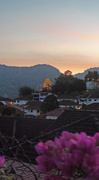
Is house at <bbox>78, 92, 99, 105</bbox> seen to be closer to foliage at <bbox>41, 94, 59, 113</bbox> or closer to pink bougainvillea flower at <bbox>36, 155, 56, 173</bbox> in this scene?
foliage at <bbox>41, 94, 59, 113</bbox>

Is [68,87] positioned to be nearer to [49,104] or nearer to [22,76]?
[49,104]

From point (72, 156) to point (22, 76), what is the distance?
555ft

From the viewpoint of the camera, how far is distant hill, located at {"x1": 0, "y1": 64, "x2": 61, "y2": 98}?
479 ft

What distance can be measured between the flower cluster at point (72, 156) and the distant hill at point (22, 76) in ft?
437

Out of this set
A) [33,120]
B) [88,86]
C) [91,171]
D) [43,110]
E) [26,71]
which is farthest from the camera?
[26,71]

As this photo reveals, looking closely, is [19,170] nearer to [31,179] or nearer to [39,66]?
[31,179]

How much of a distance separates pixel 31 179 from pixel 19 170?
410mm

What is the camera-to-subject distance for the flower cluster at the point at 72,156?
2.91ft

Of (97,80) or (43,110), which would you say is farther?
(97,80)

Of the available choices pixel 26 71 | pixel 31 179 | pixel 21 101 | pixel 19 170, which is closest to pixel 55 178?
pixel 19 170

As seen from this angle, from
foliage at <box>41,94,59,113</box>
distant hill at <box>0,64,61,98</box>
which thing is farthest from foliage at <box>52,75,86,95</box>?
distant hill at <box>0,64,61,98</box>

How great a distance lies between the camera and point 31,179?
8.70ft

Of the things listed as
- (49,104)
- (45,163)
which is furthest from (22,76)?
(45,163)

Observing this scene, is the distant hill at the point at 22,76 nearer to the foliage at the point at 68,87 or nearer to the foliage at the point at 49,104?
the foliage at the point at 68,87
